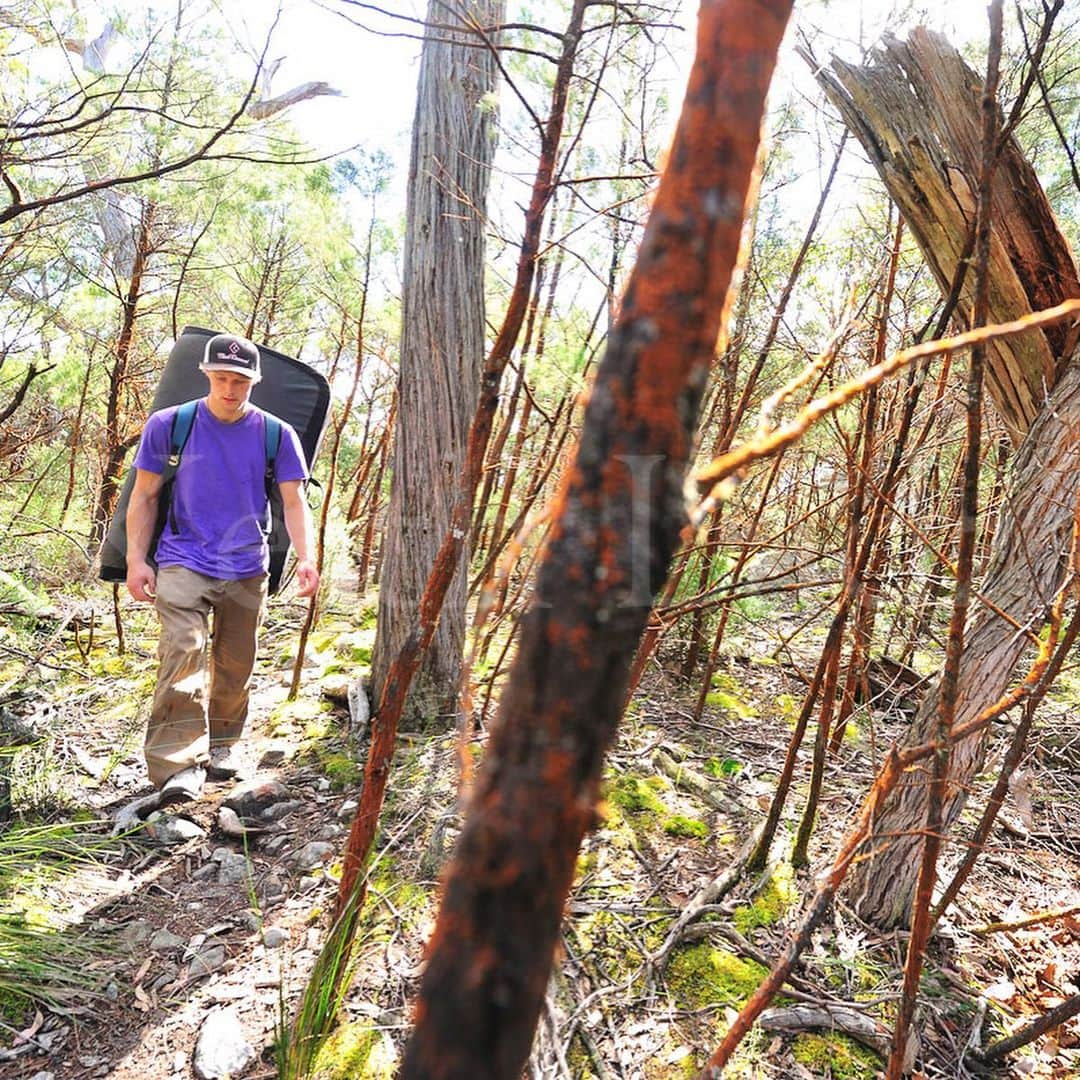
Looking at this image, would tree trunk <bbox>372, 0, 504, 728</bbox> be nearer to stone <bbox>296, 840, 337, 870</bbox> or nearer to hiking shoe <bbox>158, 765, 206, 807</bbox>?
stone <bbox>296, 840, 337, 870</bbox>

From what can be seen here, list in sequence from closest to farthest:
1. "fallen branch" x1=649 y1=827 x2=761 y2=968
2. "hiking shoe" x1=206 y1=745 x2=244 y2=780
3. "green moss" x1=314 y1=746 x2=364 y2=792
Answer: "fallen branch" x1=649 y1=827 x2=761 y2=968 < "green moss" x1=314 y1=746 x2=364 y2=792 < "hiking shoe" x1=206 y1=745 x2=244 y2=780

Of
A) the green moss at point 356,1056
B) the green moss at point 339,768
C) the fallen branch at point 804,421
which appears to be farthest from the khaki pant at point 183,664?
the fallen branch at point 804,421

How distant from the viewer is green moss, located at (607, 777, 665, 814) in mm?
3336

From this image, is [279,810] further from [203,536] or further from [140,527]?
[140,527]

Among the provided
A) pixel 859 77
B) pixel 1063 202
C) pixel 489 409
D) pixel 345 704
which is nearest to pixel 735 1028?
pixel 489 409

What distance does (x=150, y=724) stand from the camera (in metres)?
3.67

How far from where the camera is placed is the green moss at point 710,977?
2.27 m

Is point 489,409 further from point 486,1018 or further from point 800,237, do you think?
point 800,237

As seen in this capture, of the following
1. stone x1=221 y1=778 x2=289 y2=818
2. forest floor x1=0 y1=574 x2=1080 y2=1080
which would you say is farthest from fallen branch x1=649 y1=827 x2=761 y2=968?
stone x1=221 y1=778 x2=289 y2=818

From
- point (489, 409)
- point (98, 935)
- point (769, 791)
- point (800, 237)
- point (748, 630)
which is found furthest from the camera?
point (748, 630)

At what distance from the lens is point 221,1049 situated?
217 centimetres

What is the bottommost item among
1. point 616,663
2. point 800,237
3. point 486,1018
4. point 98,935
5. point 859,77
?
point 98,935

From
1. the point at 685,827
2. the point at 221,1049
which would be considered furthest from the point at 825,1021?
the point at 221,1049

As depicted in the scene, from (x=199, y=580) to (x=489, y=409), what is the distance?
8.66 feet
